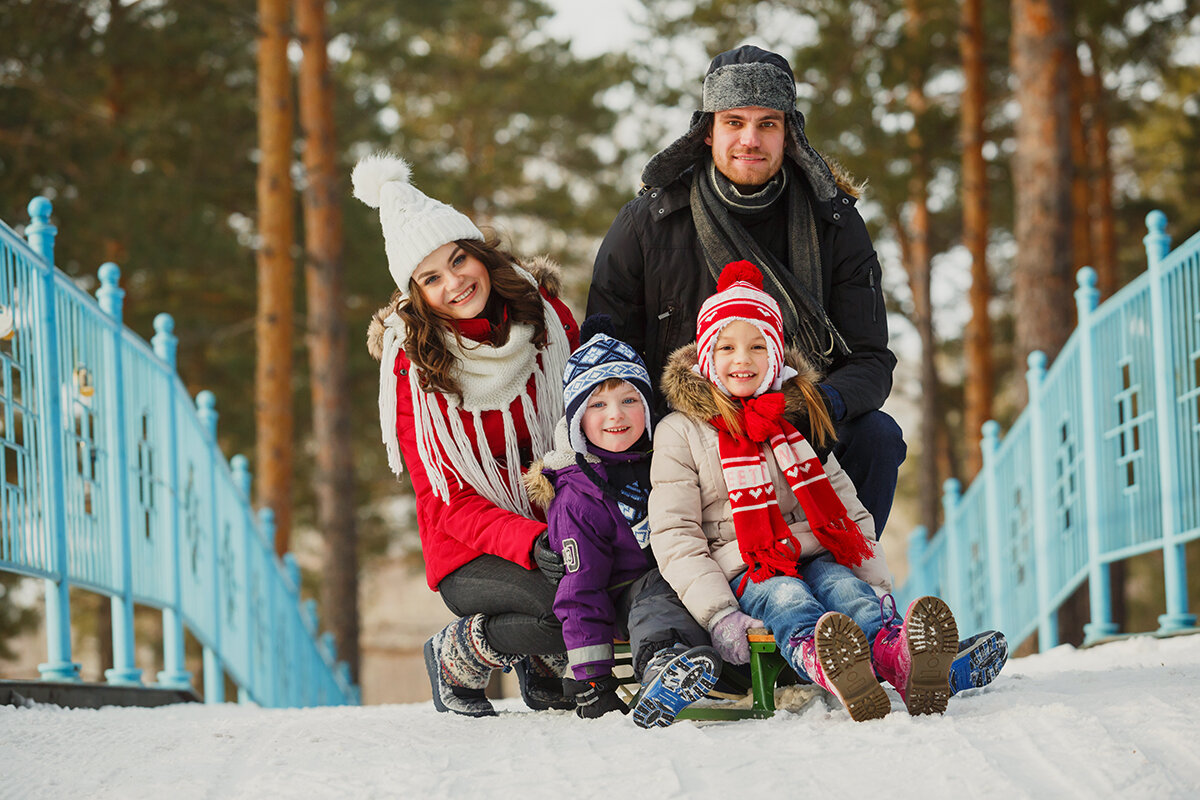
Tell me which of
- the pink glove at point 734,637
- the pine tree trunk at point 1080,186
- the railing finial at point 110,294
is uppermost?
the pine tree trunk at point 1080,186

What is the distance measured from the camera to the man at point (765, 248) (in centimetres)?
335

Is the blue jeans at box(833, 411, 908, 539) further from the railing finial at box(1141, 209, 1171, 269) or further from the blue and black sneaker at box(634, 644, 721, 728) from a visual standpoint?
the railing finial at box(1141, 209, 1171, 269)

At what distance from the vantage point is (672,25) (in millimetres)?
16953

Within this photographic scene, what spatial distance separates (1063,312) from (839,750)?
5.89m

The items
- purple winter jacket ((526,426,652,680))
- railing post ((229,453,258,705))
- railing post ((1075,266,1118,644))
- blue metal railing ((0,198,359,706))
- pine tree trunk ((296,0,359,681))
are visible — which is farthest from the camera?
pine tree trunk ((296,0,359,681))

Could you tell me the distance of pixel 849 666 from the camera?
2529 millimetres

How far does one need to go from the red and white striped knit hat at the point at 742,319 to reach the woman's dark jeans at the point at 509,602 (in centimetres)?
73

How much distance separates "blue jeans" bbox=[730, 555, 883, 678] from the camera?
2744mm

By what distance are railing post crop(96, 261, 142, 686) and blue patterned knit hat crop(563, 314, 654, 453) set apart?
6.73 ft

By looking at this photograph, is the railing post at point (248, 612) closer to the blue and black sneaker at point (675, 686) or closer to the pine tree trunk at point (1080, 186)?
the blue and black sneaker at point (675, 686)

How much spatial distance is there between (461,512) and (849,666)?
51.0 inches

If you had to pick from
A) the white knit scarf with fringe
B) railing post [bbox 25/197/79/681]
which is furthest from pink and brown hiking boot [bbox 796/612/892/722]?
railing post [bbox 25/197/79/681]

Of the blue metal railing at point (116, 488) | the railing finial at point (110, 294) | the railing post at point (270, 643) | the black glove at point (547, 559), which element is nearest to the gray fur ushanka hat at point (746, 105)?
the black glove at point (547, 559)

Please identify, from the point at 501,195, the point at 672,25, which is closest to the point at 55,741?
the point at 672,25
